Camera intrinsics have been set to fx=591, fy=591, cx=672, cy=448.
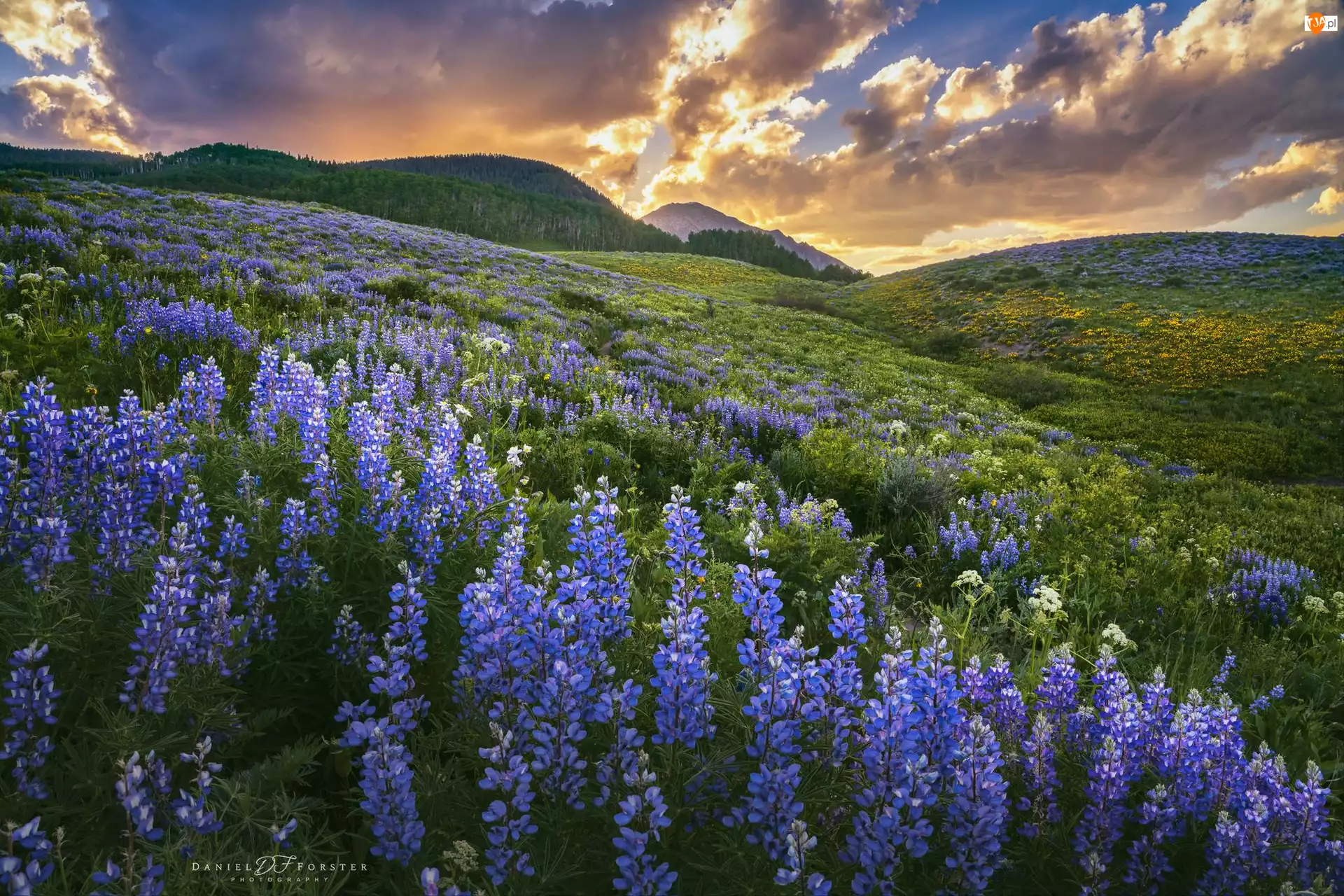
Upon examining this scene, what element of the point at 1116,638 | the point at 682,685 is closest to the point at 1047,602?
the point at 1116,638

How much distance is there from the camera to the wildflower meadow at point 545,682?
5.96 feet

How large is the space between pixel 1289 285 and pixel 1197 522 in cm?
3524

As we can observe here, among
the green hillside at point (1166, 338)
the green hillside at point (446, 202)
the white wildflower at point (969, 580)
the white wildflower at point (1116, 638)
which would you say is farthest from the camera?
the green hillside at point (446, 202)

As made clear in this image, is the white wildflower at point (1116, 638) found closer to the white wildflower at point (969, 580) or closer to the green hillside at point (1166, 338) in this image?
the white wildflower at point (969, 580)

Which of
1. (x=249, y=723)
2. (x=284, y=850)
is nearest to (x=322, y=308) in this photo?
(x=249, y=723)

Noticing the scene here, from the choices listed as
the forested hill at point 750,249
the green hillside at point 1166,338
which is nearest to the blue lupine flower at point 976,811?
the green hillside at point 1166,338

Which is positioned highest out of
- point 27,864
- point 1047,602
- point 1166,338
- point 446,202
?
point 446,202

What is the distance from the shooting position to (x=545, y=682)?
1.96 metres

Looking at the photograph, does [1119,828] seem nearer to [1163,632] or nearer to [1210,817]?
[1210,817]

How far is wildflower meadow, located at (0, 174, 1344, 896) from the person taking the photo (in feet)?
5.96

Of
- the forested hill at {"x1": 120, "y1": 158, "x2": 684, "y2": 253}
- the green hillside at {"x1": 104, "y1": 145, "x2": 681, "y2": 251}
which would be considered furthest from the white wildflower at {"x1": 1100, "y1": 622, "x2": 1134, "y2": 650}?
the green hillside at {"x1": 104, "y1": 145, "x2": 681, "y2": 251}

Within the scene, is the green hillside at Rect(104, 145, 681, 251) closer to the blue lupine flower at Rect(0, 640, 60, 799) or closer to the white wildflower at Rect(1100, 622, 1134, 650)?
the white wildflower at Rect(1100, 622, 1134, 650)

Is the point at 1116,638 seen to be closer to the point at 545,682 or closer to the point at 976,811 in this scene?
the point at 976,811

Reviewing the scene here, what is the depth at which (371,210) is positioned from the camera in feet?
328
